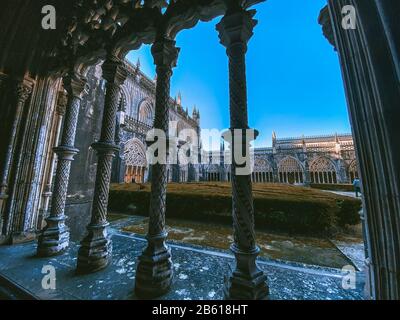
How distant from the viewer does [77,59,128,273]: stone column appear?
186 cm

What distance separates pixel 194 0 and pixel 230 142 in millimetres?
1637

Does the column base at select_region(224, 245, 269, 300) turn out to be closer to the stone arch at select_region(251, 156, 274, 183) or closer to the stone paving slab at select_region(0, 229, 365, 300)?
the stone paving slab at select_region(0, 229, 365, 300)

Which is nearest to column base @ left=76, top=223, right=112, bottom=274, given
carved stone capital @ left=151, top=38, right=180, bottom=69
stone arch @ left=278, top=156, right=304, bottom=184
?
carved stone capital @ left=151, top=38, right=180, bottom=69

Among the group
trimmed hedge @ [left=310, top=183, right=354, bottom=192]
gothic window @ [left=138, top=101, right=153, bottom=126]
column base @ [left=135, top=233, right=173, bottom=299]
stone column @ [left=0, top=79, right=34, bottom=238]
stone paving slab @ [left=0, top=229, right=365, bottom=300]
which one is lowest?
stone paving slab @ [left=0, top=229, right=365, bottom=300]

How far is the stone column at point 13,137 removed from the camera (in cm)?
263

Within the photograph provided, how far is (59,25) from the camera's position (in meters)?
2.99

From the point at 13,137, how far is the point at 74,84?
53.1 inches

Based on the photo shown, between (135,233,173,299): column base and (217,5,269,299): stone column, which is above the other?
(217,5,269,299): stone column

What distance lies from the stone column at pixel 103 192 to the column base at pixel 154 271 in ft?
2.21

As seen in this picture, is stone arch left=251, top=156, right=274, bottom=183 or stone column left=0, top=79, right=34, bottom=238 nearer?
stone column left=0, top=79, right=34, bottom=238

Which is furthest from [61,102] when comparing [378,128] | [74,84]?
[378,128]

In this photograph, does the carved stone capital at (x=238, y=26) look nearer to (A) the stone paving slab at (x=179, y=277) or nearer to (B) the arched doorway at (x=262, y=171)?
(A) the stone paving slab at (x=179, y=277)

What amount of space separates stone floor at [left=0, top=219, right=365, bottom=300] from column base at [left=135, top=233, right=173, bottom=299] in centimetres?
9

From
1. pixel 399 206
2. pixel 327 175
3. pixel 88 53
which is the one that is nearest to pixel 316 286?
pixel 399 206
